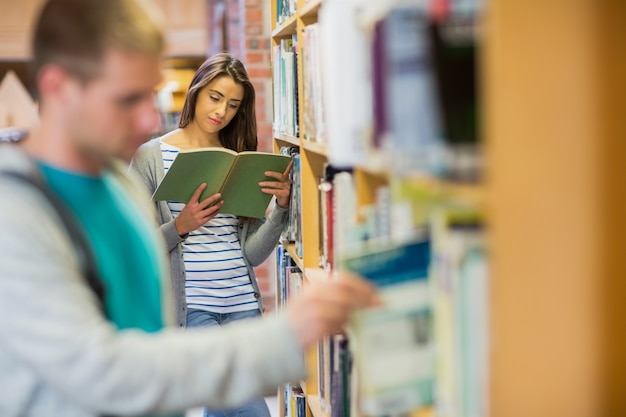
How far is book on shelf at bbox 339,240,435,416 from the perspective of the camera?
3.67 feet

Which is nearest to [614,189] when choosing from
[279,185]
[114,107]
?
[114,107]

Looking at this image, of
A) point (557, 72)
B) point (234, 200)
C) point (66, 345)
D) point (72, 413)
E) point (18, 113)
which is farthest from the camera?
point (18, 113)

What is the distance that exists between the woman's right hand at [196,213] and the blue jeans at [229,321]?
29cm

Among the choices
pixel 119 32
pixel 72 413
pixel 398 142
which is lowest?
pixel 72 413

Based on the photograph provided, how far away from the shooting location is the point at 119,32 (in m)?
1.17

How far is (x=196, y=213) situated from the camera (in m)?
2.66

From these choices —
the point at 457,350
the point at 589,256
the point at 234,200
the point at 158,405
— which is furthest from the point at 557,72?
the point at 234,200

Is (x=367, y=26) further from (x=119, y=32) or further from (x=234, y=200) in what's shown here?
(x=234, y=200)

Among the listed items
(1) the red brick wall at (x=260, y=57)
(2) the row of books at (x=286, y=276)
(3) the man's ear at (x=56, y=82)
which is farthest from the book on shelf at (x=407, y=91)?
(1) the red brick wall at (x=260, y=57)

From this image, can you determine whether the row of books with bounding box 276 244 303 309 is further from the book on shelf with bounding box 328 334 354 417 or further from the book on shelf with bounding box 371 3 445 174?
the book on shelf with bounding box 371 3 445 174

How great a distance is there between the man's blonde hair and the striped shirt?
159 cm

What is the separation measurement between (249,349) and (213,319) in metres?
1.65

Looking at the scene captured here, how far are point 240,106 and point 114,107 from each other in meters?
1.77

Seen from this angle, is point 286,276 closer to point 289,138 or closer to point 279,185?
point 279,185
